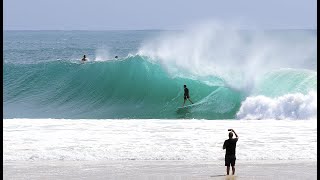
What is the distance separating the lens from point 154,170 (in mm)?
12727

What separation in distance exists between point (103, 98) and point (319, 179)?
19.3m

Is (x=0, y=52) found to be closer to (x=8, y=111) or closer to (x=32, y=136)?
(x=32, y=136)

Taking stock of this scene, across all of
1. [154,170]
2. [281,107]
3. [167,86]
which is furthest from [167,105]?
[154,170]

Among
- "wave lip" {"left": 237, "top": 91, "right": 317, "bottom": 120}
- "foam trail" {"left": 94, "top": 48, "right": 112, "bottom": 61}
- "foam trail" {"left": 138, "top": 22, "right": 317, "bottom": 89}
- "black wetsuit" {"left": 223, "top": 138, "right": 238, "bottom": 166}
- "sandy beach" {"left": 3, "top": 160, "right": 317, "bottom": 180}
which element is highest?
"foam trail" {"left": 94, "top": 48, "right": 112, "bottom": 61}

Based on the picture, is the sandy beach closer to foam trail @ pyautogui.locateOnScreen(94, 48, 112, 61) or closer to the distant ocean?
the distant ocean

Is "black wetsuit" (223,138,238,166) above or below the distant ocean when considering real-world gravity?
below

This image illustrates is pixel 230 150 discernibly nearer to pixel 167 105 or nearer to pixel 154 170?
pixel 154 170

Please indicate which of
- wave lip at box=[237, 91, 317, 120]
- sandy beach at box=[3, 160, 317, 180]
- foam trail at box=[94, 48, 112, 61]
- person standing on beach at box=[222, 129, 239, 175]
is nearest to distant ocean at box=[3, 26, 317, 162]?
wave lip at box=[237, 91, 317, 120]

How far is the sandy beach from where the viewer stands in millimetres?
12180

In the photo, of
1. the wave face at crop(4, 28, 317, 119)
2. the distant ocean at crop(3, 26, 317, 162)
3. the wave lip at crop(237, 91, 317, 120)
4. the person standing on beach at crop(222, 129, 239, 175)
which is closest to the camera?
the person standing on beach at crop(222, 129, 239, 175)

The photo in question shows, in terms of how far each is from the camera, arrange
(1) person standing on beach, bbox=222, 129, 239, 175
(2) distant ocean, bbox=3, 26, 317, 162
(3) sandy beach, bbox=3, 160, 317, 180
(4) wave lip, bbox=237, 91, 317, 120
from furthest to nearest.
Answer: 1. (4) wave lip, bbox=237, 91, 317, 120
2. (2) distant ocean, bbox=3, 26, 317, 162
3. (3) sandy beach, bbox=3, 160, 317, 180
4. (1) person standing on beach, bbox=222, 129, 239, 175

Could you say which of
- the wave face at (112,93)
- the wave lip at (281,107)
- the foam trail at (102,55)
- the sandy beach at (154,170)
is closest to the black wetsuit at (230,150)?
the sandy beach at (154,170)

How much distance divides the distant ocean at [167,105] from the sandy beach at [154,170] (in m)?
0.65

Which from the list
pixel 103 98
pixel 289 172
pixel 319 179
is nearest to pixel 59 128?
pixel 289 172
